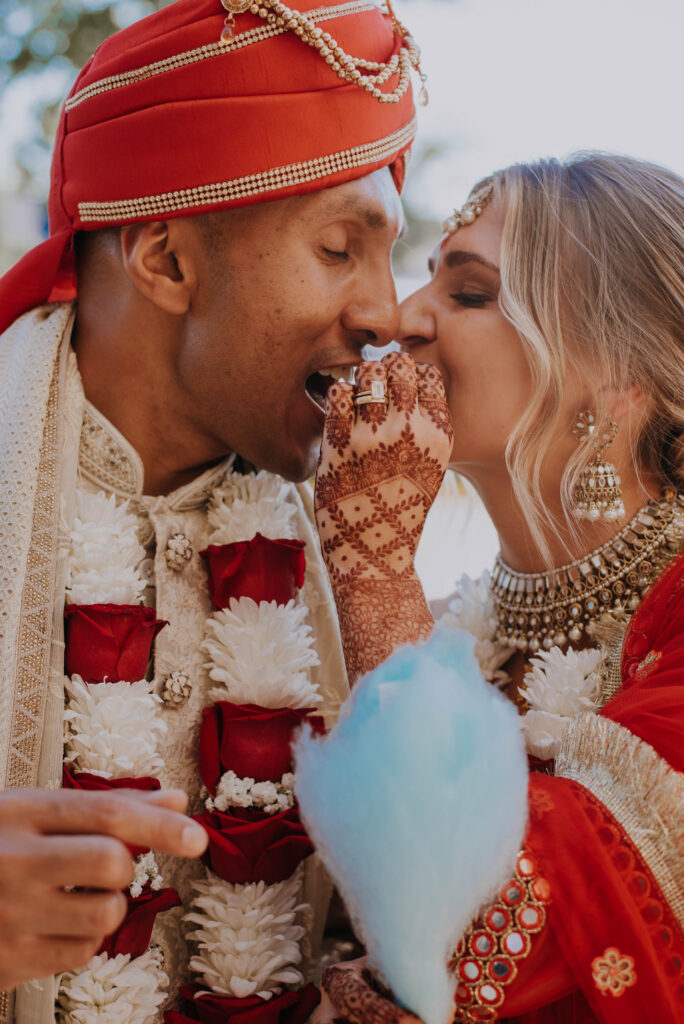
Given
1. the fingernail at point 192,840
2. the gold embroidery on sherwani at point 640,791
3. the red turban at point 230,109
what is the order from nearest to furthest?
the fingernail at point 192,840, the gold embroidery on sherwani at point 640,791, the red turban at point 230,109

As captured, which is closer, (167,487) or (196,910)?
(196,910)

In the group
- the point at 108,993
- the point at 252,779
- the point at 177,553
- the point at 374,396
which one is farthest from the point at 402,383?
the point at 108,993

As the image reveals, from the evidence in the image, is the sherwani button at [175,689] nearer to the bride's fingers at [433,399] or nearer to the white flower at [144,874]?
the white flower at [144,874]

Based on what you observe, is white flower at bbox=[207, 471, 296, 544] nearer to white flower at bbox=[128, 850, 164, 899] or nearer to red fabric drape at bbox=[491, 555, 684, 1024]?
white flower at bbox=[128, 850, 164, 899]

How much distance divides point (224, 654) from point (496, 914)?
0.75 meters

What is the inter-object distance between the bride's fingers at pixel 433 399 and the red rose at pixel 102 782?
792mm

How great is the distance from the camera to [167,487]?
2.04 m

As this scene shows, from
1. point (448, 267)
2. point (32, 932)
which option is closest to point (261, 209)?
point (448, 267)

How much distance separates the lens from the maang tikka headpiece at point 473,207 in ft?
6.98

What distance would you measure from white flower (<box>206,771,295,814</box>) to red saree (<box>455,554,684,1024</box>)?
521mm

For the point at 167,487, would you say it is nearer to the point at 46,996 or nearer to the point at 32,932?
the point at 46,996

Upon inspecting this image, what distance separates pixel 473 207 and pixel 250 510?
0.85 meters

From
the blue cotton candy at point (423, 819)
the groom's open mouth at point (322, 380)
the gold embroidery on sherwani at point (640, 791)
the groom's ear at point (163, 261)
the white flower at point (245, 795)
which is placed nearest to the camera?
the blue cotton candy at point (423, 819)

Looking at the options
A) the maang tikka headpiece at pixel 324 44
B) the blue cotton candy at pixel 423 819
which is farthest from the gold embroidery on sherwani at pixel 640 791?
the maang tikka headpiece at pixel 324 44
